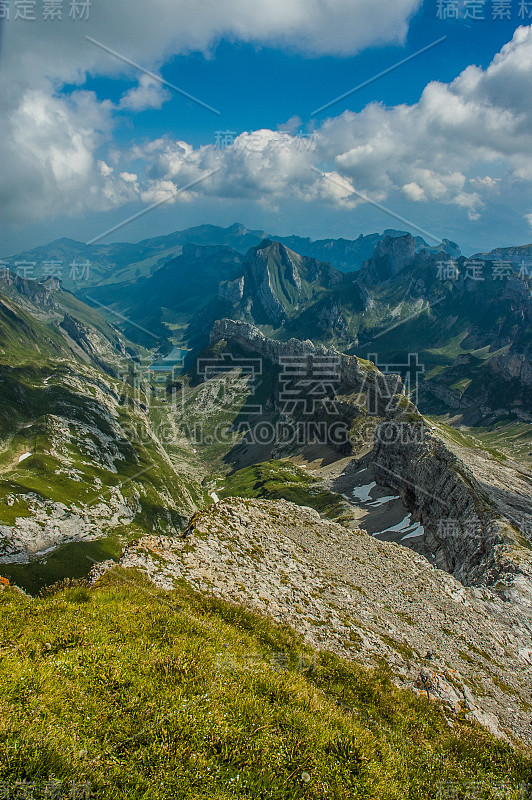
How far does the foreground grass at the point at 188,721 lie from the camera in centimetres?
838

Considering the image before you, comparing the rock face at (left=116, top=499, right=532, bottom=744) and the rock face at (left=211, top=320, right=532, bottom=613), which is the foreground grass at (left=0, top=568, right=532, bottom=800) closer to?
the rock face at (left=116, top=499, right=532, bottom=744)

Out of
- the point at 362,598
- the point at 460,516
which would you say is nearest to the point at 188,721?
the point at 362,598

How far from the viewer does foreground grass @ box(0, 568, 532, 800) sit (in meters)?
8.38

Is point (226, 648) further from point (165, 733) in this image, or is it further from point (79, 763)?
point (79, 763)

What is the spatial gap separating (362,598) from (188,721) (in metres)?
25.5

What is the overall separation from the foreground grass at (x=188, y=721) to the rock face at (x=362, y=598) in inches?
301

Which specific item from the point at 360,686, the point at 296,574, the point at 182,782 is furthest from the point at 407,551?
the point at 182,782

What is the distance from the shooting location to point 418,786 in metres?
11.0

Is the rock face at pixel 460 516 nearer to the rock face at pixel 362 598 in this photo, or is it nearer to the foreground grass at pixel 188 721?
the rock face at pixel 362 598

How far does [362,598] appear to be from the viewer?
31.9m

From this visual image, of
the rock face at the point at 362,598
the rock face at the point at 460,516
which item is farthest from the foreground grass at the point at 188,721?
the rock face at the point at 460,516

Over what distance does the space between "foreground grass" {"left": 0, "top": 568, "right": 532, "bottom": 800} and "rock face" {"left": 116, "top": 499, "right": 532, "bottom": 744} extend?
7.64m

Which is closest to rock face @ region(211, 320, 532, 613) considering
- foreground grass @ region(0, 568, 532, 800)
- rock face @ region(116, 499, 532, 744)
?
rock face @ region(116, 499, 532, 744)

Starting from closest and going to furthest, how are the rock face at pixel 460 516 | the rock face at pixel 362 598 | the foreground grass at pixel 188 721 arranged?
the foreground grass at pixel 188 721, the rock face at pixel 362 598, the rock face at pixel 460 516
